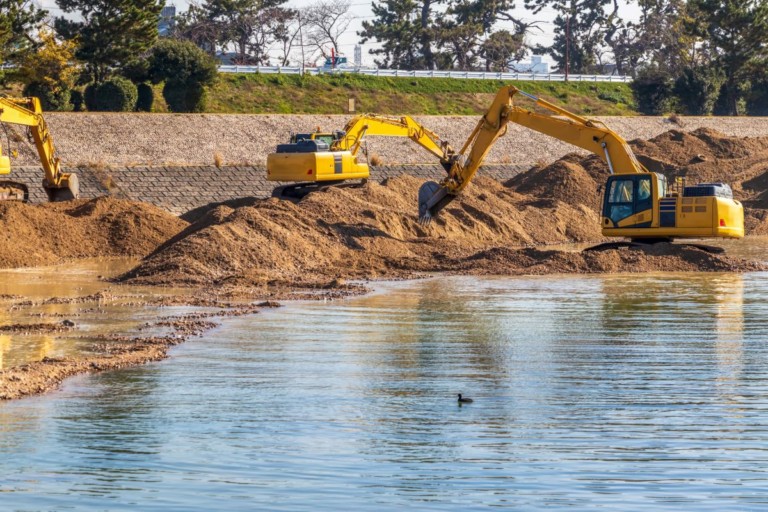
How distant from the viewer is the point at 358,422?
12.3 meters

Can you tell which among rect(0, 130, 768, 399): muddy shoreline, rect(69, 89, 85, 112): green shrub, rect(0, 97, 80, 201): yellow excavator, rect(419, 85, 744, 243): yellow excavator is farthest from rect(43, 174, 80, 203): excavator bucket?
rect(69, 89, 85, 112): green shrub

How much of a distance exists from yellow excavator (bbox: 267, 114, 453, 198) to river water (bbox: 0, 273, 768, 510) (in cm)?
1627

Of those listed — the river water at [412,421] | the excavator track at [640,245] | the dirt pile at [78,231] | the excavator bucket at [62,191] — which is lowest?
the river water at [412,421]

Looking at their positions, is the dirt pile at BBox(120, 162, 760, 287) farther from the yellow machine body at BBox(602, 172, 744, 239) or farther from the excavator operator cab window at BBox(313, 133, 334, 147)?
the excavator operator cab window at BBox(313, 133, 334, 147)

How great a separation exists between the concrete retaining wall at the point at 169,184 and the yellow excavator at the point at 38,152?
446cm

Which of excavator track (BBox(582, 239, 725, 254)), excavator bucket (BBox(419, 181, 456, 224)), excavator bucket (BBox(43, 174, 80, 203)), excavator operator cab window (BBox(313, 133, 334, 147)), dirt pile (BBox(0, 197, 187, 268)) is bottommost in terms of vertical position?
excavator track (BBox(582, 239, 725, 254))

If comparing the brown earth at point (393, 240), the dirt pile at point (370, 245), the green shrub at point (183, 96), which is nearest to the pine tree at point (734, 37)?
the green shrub at point (183, 96)

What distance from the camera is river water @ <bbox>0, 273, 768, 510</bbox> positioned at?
9.73 meters

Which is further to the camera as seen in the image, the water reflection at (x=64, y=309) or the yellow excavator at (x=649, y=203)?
the yellow excavator at (x=649, y=203)

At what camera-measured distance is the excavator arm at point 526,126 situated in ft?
102

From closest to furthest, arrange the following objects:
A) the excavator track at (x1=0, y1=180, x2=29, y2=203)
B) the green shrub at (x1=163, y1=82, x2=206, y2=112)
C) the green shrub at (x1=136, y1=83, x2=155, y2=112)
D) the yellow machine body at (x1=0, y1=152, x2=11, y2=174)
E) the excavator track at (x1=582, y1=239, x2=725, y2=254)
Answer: the excavator track at (x1=582, y1=239, x2=725, y2=254) → the yellow machine body at (x1=0, y1=152, x2=11, y2=174) → the excavator track at (x1=0, y1=180, x2=29, y2=203) → the green shrub at (x1=136, y1=83, x2=155, y2=112) → the green shrub at (x1=163, y1=82, x2=206, y2=112)

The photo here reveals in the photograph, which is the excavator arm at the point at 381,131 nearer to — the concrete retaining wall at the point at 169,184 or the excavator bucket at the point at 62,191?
the excavator bucket at the point at 62,191

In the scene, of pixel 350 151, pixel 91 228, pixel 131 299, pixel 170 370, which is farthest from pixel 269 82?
pixel 170 370

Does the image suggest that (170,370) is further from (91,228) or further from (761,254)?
(761,254)
